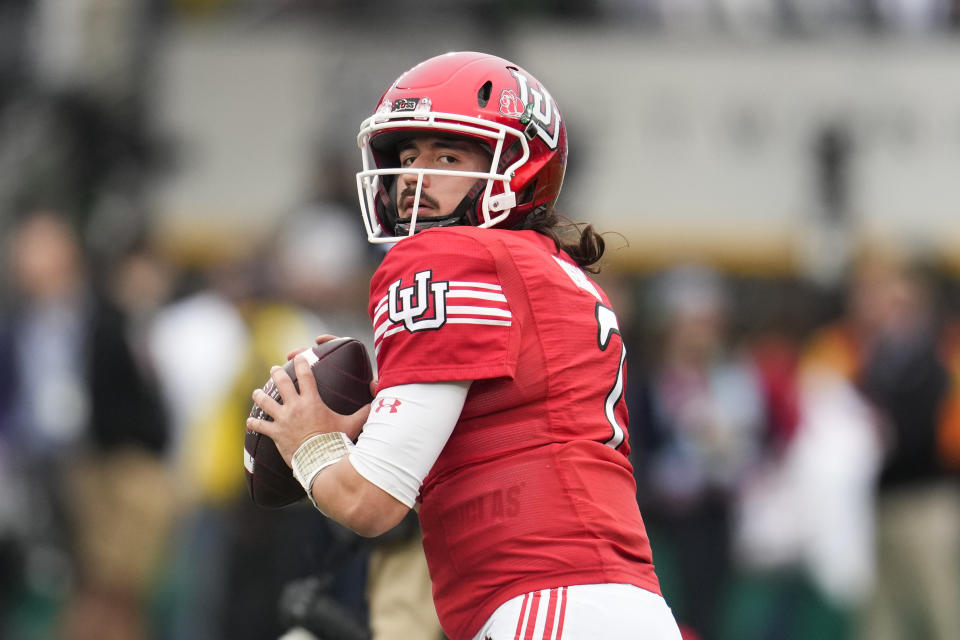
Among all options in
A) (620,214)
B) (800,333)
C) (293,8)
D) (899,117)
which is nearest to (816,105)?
(899,117)

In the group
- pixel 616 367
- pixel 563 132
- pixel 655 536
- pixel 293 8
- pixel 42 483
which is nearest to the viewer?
pixel 616 367

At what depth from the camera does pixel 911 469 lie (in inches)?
341

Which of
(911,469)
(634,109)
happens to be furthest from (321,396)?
(634,109)

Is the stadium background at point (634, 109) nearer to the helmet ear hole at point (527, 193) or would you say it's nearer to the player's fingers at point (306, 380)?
the helmet ear hole at point (527, 193)

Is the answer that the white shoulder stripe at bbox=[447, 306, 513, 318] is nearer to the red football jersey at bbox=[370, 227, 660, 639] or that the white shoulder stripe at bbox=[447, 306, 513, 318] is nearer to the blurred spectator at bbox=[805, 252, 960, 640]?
the red football jersey at bbox=[370, 227, 660, 639]

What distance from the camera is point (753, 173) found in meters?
16.2

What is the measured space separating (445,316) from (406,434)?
24 centimetres

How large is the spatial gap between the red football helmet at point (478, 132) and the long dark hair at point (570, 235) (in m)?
0.02

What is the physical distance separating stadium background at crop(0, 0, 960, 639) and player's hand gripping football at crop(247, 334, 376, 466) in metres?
9.11

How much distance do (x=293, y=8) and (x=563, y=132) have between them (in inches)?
478

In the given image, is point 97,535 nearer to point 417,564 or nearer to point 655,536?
point 655,536

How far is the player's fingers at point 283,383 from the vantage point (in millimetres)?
3344

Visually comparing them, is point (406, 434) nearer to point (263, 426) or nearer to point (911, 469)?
point (263, 426)

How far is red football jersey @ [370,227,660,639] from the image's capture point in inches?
124
